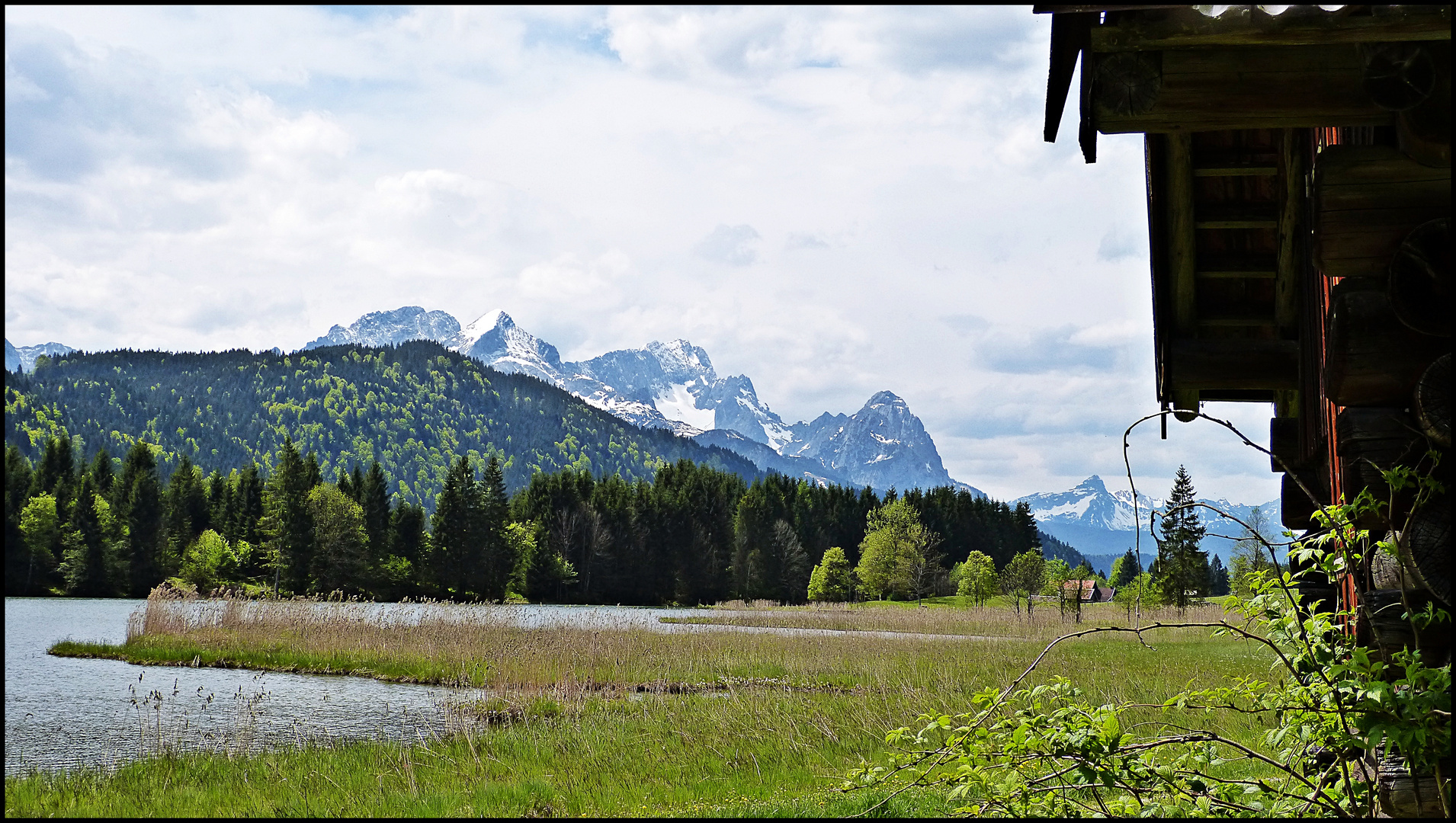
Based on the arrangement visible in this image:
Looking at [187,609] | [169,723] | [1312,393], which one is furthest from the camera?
[187,609]

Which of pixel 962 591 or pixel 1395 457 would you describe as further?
pixel 962 591

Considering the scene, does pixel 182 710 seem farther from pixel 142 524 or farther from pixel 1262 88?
pixel 142 524

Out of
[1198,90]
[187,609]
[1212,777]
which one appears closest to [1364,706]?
[1212,777]

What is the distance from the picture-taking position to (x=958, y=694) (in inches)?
523

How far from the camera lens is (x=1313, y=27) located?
331 centimetres

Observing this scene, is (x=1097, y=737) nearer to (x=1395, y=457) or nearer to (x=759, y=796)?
(x=1395, y=457)

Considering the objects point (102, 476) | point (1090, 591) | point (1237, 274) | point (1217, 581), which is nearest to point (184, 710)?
point (1237, 274)

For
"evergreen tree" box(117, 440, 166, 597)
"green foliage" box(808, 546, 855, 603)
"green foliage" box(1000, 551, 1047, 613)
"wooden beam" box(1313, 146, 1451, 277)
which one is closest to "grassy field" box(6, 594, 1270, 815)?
"wooden beam" box(1313, 146, 1451, 277)

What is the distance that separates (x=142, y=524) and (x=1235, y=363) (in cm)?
7816

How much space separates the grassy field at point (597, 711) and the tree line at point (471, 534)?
3521 centimetres

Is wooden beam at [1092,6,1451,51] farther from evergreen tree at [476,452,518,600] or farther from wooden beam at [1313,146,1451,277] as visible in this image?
evergreen tree at [476,452,518,600]

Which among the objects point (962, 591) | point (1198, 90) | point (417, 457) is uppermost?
point (417, 457)

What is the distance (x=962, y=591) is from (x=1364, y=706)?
6424 centimetres

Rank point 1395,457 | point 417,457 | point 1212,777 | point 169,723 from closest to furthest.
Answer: point 1395,457
point 1212,777
point 169,723
point 417,457
